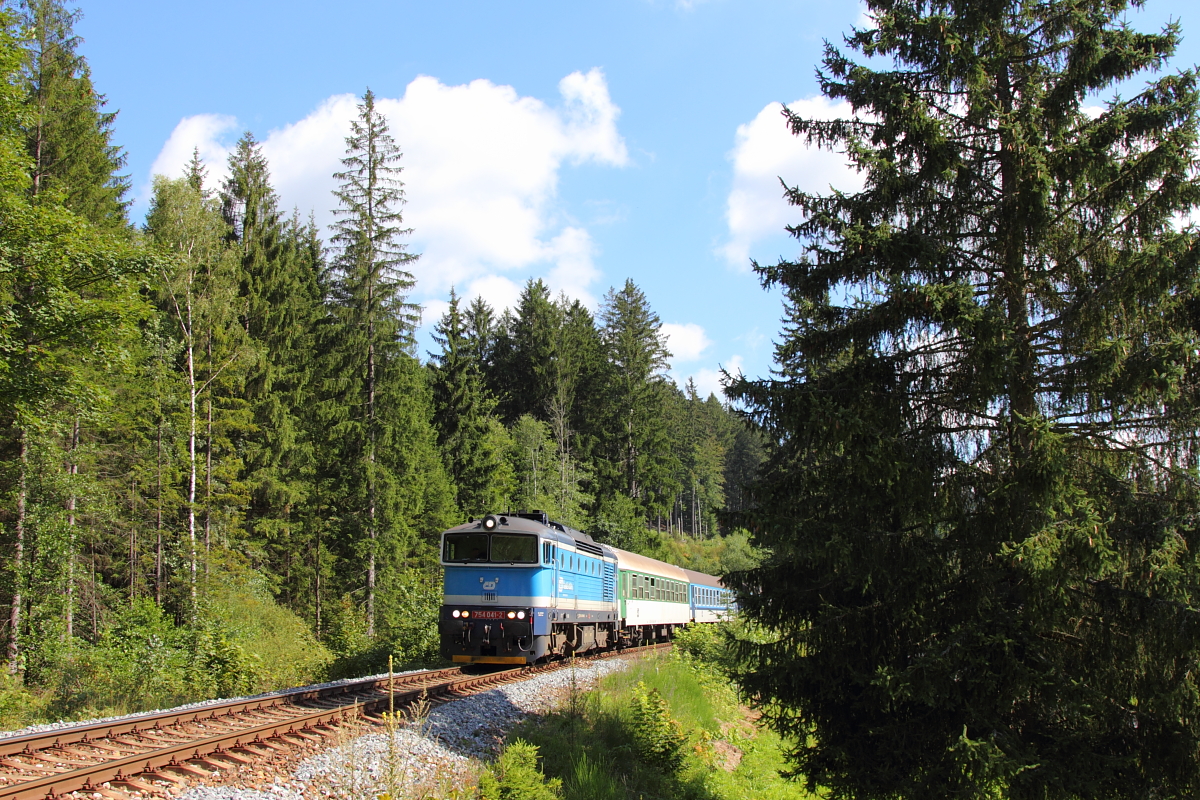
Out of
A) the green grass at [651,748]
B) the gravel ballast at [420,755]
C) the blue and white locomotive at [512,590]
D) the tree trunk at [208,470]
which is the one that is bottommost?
the green grass at [651,748]

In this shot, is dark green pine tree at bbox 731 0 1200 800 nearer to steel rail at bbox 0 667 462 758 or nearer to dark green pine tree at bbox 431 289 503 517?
steel rail at bbox 0 667 462 758

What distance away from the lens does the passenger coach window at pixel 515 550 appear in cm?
1489

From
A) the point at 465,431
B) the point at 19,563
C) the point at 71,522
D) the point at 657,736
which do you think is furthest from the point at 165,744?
the point at 465,431

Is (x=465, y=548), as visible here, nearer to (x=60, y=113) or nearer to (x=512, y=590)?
(x=512, y=590)

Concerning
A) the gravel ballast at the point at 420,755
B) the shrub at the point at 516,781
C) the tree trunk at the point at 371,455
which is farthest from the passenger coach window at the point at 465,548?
the tree trunk at the point at 371,455

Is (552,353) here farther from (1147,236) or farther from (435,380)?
(1147,236)

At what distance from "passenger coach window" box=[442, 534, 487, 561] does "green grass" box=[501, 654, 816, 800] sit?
3450mm

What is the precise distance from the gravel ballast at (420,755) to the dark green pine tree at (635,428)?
3765cm

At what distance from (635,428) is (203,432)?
32.7m

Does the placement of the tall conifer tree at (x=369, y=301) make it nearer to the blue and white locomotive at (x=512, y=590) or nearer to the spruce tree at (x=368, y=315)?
the spruce tree at (x=368, y=315)

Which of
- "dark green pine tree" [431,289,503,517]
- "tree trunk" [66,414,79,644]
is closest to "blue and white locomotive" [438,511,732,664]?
"tree trunk" [66,414,79,644]

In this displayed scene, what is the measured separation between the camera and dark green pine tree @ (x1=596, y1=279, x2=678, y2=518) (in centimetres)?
5150

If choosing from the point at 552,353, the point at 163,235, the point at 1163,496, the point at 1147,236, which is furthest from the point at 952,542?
the point at 552,353

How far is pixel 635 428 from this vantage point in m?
51.6
